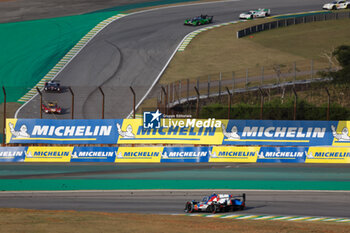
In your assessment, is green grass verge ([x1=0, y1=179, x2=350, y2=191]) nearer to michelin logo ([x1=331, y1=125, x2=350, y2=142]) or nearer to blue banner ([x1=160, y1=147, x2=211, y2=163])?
blue banner ([x1=160, y1=147, x2=211, y2=163])

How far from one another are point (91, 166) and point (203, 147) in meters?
7.08

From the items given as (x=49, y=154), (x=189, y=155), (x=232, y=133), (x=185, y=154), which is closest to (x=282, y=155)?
(x=232, y=133)

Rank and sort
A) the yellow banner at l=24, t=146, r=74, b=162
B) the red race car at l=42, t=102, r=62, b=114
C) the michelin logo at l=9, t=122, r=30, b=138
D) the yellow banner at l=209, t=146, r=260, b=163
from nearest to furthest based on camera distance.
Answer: the yellow banner at l=209, t=146, r=260, b=163 → the yellow banner at l=24, t=146, r=74, b=162 → the michelin logo at l=9, t=122, r=30, b=138 → the red race car at l=42, t=102, r=62, b=114

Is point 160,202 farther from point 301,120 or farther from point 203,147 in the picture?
point 301,120

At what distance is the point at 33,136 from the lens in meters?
42.7

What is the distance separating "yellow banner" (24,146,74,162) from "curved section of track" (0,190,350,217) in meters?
6.48

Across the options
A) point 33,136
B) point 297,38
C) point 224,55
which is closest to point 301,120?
point 33,136

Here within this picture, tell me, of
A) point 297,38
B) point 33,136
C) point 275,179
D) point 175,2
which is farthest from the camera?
point 175,2

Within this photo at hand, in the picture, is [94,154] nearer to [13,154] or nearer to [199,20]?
[13,154]

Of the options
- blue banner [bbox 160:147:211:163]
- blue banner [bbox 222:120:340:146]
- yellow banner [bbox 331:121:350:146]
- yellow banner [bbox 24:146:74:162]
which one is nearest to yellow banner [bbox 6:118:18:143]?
yellow banner [bbox 24:146:74:162]

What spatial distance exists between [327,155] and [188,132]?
8987 mm

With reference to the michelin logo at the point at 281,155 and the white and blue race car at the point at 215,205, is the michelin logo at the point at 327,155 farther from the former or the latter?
the white and blue race car at the point at 215,205

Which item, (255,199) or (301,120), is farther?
(301,120)

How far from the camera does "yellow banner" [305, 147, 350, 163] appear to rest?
132 feet
